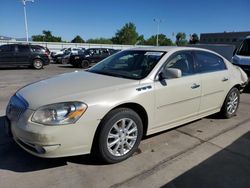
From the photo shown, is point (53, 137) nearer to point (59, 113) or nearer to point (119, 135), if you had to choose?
point (59, 113)

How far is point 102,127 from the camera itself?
296 centimetres

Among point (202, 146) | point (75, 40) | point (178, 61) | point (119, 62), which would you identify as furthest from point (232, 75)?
point (75, 40)

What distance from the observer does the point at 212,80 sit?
4.38 metres

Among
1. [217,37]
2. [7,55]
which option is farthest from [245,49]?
[217,37]

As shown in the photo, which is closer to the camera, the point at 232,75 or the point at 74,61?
the point at 232,75

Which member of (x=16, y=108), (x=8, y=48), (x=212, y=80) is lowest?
(x=16, y=108)

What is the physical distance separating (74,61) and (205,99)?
598 inches

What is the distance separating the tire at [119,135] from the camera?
3.00 meters

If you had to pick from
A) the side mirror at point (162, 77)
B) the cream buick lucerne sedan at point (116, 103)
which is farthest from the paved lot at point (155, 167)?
the side mirror at point (162, 77)

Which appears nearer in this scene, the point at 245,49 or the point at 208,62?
the point at 208,62

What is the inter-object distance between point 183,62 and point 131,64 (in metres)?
0.88

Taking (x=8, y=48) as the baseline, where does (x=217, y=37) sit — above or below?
above

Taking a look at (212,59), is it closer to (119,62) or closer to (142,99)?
(119,62)

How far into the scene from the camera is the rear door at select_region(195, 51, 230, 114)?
4.27 m
